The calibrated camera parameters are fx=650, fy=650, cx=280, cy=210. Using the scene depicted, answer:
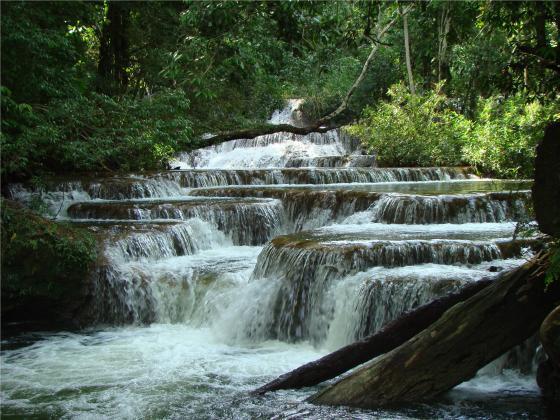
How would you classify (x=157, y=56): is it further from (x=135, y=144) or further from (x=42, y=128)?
(x=42, y=128)

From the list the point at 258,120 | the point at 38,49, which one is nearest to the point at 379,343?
the point at 38,49

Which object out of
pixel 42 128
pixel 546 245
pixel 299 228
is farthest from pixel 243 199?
pixel 546 245

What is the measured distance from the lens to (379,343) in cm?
535

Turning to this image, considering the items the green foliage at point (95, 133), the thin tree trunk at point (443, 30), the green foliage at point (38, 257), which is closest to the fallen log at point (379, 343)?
the thin tree trunk at point (443, 30)

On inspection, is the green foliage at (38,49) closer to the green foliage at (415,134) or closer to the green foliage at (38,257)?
the green foliage at (38,257)

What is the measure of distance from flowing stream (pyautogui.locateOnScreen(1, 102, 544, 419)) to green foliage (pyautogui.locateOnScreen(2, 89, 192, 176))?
0.87m

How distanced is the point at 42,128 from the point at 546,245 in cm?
808

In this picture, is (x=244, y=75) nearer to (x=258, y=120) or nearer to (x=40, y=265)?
(x=40, y=265)

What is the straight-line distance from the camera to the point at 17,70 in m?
10.9

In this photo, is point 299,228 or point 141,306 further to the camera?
point 299,228

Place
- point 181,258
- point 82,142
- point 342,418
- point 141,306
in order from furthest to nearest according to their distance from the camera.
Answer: point 82,142 → point 181,258 → point 141,306 → point 342,418

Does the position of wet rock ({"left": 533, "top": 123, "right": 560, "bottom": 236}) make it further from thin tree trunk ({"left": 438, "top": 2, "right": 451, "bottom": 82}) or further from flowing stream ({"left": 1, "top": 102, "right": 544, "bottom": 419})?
thin tree trunk ({"left": 438, "top": 2, "right": 451, "bottom": 82})

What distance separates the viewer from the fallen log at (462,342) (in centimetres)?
499

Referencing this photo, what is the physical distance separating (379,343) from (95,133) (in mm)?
8297
